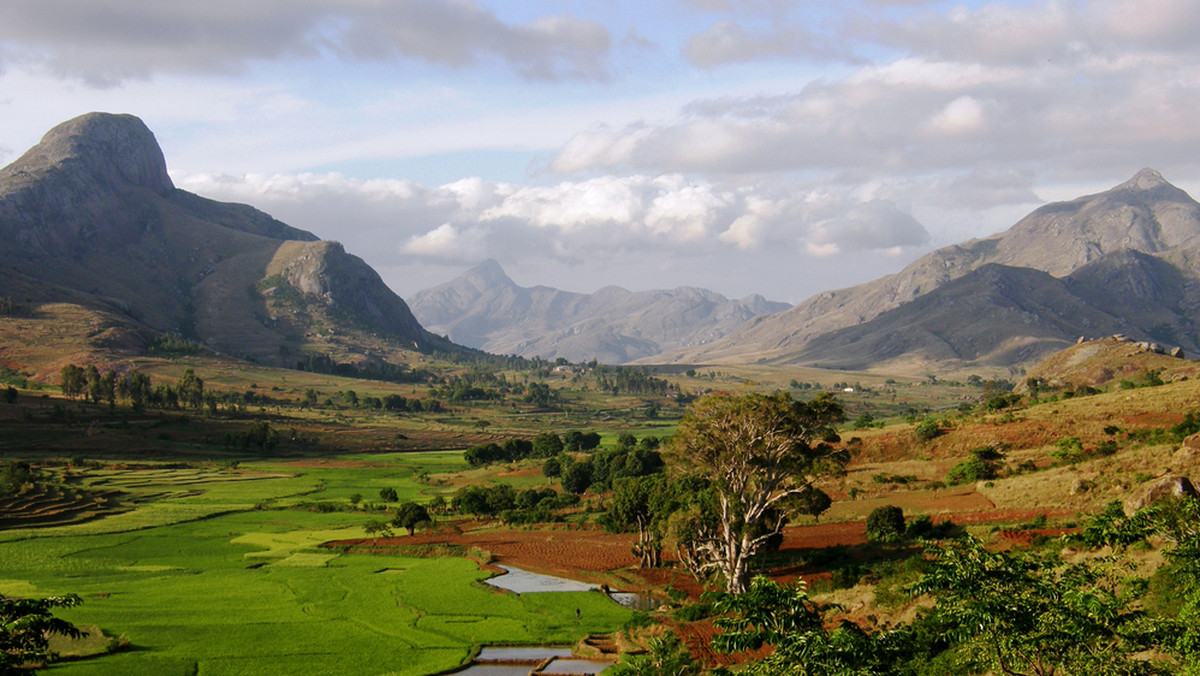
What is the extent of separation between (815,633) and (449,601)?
39916 millimetres

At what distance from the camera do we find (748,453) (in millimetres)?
47906

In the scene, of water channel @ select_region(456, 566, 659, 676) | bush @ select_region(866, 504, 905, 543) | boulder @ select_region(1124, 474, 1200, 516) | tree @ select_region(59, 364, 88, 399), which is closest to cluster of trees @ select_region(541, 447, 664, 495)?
bush @ select_region(866, 504, 905, 543)

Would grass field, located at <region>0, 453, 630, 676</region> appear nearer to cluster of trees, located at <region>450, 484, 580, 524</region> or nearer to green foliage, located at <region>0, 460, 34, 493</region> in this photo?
green foliage, located at <region>0, 460, 34, 493</region>

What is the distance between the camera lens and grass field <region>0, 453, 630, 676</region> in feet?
128

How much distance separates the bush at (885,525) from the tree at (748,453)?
837cm

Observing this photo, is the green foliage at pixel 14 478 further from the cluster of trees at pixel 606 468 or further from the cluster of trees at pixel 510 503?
the cluster of trees at pixel 606 468

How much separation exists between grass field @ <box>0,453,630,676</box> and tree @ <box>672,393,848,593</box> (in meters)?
8.33

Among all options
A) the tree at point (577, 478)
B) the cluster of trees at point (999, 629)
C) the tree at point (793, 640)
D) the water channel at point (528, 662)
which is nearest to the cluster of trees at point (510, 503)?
the tree at point (577, 478)

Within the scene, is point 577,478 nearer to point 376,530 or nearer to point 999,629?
point 376,530

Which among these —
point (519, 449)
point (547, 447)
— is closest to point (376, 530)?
point (547, 447)

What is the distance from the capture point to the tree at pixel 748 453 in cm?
4619

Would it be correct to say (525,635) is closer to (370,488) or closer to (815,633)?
(815,633)

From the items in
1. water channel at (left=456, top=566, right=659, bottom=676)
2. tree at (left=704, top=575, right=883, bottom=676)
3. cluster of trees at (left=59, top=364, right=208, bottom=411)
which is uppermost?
cluster of trees at (left=59, top=364, right=208, bottom=411)

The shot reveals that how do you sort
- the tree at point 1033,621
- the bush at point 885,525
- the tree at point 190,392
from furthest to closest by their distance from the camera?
the tree at point 190,392, the bush at point 885,525, the tree at point 1033,621
